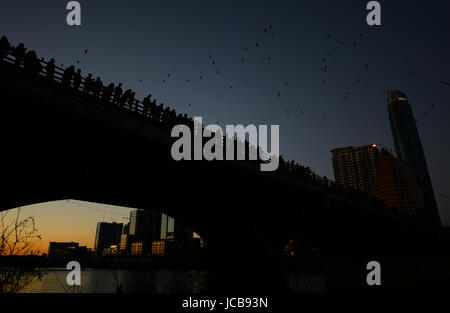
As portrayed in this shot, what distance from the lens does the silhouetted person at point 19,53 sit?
37.6 feet

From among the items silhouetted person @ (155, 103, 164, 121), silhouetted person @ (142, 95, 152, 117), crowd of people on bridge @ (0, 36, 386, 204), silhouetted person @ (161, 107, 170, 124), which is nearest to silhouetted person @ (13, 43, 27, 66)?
crowd of people on bridge @ (0, 36, 386, 204)

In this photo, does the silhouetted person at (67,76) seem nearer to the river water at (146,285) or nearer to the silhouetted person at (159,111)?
the silhouetted person at (159,111)

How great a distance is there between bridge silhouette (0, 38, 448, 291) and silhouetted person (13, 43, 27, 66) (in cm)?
9

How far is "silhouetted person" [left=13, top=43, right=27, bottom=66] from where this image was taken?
37.6 feet

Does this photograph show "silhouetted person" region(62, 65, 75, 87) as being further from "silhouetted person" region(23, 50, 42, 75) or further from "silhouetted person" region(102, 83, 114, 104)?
"silhouetted person" region(102, 83, 114, 104)

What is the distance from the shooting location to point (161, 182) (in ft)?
71.4

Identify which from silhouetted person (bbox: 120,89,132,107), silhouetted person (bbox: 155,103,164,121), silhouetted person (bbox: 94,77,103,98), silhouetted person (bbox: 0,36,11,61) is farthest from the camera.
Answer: silhouetted person (bbox: 155,103,164,121)

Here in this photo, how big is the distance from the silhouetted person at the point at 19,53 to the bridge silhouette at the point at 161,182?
0.09 meters

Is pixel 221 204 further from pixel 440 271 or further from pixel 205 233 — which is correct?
pixel 440 271

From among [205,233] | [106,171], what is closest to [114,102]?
[106,171]

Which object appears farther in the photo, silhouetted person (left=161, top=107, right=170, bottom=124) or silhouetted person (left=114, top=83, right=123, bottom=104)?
silhouetted person (left=161, top=107, right=170, bottom=124)

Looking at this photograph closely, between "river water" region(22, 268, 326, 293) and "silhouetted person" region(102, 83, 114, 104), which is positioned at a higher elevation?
"silhouetted person" region(102, 83, 114, 104)
